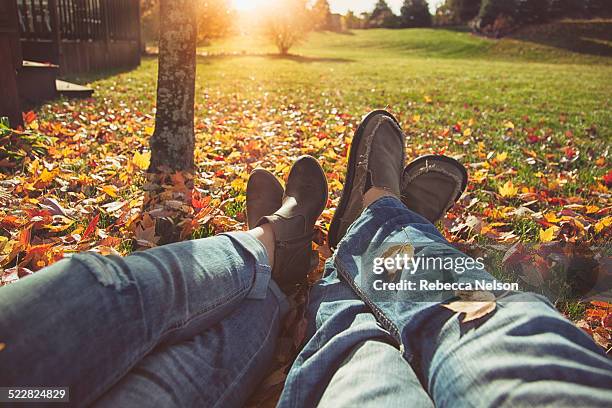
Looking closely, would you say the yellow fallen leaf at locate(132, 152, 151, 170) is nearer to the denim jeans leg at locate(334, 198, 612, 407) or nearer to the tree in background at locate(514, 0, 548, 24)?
the denim jeans leg at locate(334, 198, 612, 407)

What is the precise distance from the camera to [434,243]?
4.03 ft

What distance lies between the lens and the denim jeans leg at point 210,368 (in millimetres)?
878

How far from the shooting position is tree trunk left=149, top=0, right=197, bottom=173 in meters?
2.39

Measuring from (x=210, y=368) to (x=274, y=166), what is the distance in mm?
2062

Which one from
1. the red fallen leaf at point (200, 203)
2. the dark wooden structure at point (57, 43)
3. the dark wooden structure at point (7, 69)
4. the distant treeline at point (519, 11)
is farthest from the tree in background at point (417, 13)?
the red fallen leaf at point (200, 203)

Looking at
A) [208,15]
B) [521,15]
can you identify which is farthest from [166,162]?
[521,15]

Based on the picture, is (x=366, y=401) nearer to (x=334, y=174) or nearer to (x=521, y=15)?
(x=334, y=174)

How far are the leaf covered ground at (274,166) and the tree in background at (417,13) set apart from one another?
44505mm

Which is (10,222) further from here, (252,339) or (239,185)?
(252,339)

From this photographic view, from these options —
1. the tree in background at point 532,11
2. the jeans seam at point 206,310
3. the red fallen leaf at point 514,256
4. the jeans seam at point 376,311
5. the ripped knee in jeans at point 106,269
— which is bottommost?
the red fallen leaf at point 514,256

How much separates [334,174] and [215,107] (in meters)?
3.17

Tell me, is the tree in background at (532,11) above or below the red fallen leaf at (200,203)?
above

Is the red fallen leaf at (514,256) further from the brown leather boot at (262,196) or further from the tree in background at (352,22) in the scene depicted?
the tree in background at (352,22)

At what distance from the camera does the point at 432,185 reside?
86.3 inches
